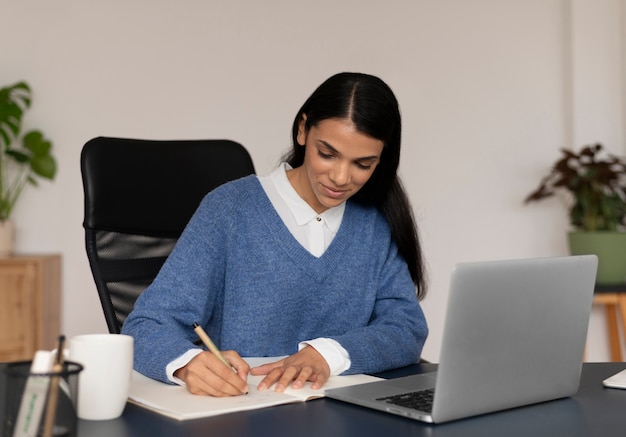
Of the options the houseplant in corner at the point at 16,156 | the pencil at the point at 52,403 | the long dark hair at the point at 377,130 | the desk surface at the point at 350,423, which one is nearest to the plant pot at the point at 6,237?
the houseplant in corner at the point at 16,156

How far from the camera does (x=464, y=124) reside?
406 centimetres

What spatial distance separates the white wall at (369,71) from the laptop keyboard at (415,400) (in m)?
2.77

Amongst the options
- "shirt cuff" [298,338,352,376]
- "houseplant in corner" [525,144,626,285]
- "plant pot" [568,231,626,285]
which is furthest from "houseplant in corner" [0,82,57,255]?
"shirt cuff" [298,338,352,376]

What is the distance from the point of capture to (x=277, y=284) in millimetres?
1757

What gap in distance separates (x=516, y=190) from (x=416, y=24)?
89 cm

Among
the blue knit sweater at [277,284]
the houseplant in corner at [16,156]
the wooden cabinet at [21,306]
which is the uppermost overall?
the houseplant in corner at [16,156]

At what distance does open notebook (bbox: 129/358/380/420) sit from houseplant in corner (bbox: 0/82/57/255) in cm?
255

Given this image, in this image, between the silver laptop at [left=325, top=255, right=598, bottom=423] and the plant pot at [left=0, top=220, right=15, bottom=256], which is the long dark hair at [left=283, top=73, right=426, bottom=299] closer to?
the silver laptop at [left=325, top=255, right=598, bottom=423]

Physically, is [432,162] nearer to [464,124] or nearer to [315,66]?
[464,124]

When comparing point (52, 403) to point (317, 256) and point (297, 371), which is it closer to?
point (297, 371)

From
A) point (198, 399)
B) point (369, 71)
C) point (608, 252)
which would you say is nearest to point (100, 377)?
point (198, 399)

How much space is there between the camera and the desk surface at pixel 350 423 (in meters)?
1.08

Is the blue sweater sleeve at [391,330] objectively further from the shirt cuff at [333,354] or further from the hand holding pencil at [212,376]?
the hand holding pencil at [212,376]

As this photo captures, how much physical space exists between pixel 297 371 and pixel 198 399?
0.58 ft
